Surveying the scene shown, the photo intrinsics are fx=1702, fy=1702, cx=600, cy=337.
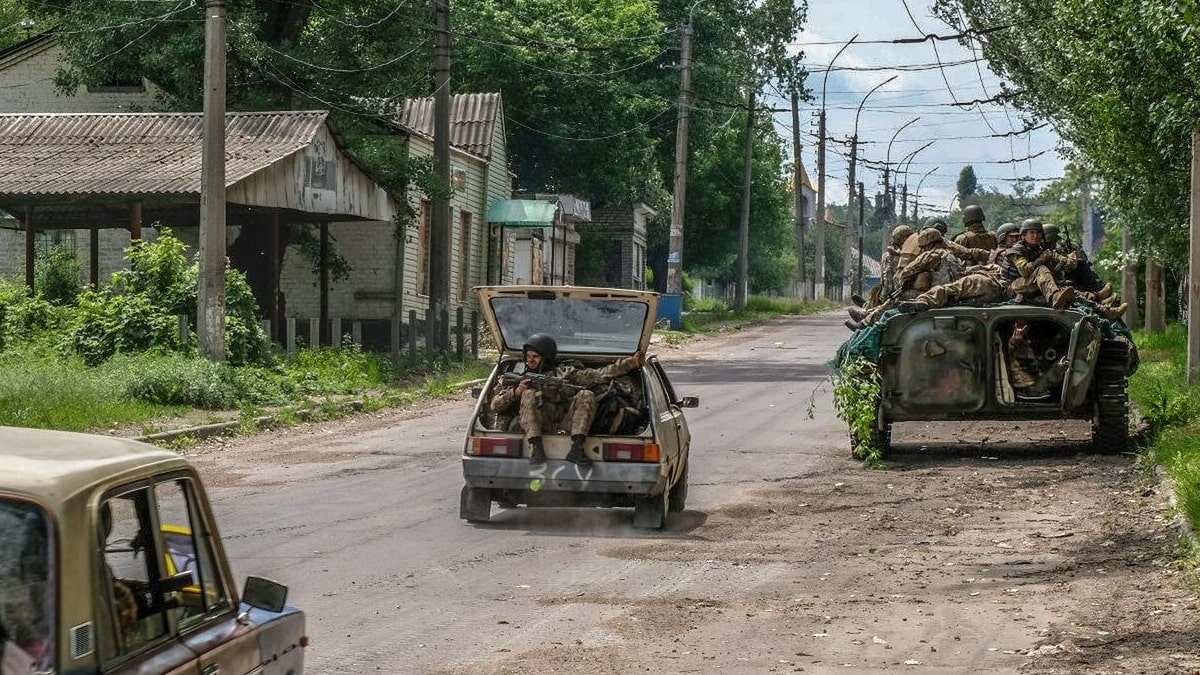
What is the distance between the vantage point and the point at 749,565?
11016mm

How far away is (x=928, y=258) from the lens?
1702 cm

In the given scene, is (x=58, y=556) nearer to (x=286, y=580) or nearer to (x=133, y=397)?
(x=286, y=580)

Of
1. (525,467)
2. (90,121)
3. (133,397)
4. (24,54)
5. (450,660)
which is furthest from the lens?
(24,54)

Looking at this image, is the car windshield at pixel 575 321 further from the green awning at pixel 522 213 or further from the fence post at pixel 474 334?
the green awning at pixel 522 213

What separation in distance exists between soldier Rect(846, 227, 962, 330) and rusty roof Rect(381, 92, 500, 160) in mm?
26567

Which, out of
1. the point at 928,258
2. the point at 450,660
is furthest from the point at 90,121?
the point at 450,660

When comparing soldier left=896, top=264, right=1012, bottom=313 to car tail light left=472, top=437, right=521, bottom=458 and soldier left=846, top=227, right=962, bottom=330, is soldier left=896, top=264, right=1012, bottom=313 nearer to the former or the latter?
soldier left=846, top=227, right=962, bottom=330

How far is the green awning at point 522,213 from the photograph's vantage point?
140ft

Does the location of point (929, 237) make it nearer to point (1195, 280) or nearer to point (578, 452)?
point (1195, 280)

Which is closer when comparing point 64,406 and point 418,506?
point 418,506

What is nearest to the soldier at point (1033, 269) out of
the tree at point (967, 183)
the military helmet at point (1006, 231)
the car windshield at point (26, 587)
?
the military helmet at point (1006, 231)

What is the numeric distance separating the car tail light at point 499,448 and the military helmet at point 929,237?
6.31 metres

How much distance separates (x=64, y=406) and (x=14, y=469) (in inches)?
612

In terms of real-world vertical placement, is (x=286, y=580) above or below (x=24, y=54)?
below
